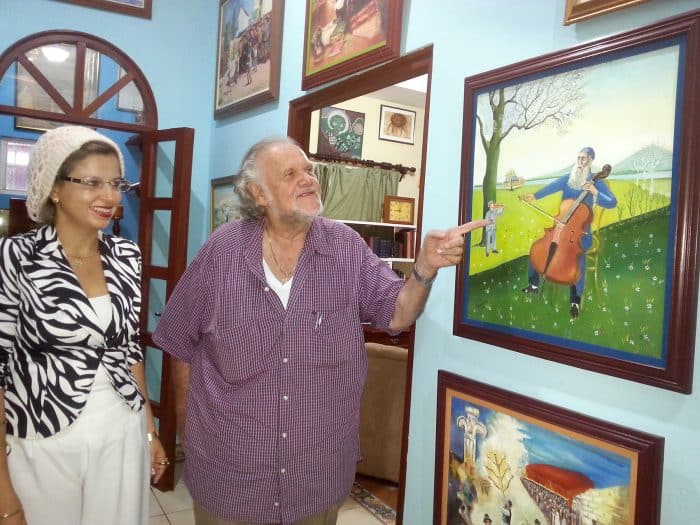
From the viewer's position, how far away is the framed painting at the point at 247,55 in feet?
9.03

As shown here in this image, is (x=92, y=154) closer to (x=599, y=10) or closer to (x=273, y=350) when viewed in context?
(x=273, y=350)

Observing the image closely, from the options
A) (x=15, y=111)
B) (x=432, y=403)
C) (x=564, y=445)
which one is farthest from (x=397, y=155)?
(x=564, y=445)

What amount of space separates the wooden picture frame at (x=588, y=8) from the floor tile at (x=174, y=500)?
2.68 m

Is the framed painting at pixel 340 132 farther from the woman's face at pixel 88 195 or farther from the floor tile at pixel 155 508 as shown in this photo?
the woman's face at pixel 88 195

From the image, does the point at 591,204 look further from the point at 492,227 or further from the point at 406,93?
the point at 406,93

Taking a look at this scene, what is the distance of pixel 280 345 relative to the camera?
1.39 metres

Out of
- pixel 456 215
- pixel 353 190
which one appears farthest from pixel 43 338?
pixel 353 190

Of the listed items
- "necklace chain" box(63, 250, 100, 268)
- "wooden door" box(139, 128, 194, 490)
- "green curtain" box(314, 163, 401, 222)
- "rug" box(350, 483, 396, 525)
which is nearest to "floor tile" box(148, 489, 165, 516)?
"wooden door" box(139, 128, 194, 490)

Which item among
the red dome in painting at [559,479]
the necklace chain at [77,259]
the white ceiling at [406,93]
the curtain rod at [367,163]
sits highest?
the white ceiling at [406,93]

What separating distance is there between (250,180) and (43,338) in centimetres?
67

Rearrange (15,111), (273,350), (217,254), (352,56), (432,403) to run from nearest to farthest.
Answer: (273,350) → (217,254) → (432,403) → (352,56) → (15,111)

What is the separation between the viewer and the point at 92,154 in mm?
1311

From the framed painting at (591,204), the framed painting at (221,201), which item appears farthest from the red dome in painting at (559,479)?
the framed painting at (221,201)

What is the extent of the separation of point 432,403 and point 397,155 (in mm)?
4586
